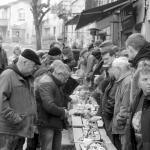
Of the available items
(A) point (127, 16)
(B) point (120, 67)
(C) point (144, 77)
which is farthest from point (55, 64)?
(A) point (127, 16)

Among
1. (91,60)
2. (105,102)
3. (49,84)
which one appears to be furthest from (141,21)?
(49,84)

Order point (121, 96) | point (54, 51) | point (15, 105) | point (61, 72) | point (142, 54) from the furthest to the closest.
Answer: point (54, 51)
point (61, 72)
point (121, 96)
point (15, 105)
point (142, 54)

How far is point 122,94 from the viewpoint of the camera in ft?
18.6

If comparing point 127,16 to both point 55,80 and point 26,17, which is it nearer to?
point 55,80

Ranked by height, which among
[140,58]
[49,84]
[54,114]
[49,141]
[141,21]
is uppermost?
[141,21]

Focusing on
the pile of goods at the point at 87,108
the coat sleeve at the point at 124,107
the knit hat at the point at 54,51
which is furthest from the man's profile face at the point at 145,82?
the knit hat at the point at 54,51

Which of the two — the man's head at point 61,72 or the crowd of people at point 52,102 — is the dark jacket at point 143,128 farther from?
the man's head at point 61,72

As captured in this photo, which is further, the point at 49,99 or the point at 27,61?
the point at 49,99

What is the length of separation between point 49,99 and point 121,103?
1.08 metres

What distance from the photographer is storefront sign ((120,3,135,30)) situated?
40.9 feet

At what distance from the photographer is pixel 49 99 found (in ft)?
19.0

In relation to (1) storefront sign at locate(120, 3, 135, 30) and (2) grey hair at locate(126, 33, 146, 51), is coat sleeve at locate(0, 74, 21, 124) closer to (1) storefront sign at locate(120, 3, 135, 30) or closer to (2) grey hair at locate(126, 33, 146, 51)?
(2) grey hair at locate(126, 33, 146, 51)

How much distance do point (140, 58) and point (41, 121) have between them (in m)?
2.10

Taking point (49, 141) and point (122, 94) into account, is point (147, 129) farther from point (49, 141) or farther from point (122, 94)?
point (49, 141)
